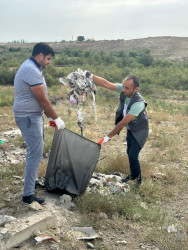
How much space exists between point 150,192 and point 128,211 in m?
0.77

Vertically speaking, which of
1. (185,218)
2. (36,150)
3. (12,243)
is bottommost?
(185,218)

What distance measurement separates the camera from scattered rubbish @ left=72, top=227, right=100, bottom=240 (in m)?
2.78

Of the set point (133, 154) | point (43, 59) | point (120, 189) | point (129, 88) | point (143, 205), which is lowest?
point (143, 205)

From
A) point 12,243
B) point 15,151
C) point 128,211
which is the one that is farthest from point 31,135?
point 15,151

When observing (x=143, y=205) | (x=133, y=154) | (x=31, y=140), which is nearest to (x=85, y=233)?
(x=143, y=205)

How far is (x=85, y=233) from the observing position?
2881 mm

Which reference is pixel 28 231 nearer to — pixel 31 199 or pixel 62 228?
pixel 62 228

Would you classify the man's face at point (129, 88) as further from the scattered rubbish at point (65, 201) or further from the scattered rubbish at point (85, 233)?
the scattered rubbish at point (85, 233)

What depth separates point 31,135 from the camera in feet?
10.1

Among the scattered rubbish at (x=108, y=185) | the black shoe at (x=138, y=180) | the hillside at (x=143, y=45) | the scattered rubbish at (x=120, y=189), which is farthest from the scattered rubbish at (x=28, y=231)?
the hillside at (x=143, y=45)

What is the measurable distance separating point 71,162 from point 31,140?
58 cm

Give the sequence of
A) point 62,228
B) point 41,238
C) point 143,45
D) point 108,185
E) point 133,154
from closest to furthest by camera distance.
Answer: point 41,238 < point 62,228 < point 133,154 < point 108,185 < point 143,45

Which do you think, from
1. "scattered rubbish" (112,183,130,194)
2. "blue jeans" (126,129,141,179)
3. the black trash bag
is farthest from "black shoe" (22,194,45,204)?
"blue jeans" (126,129,141,179)

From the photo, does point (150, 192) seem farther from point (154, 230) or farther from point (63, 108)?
point (63, 108)
